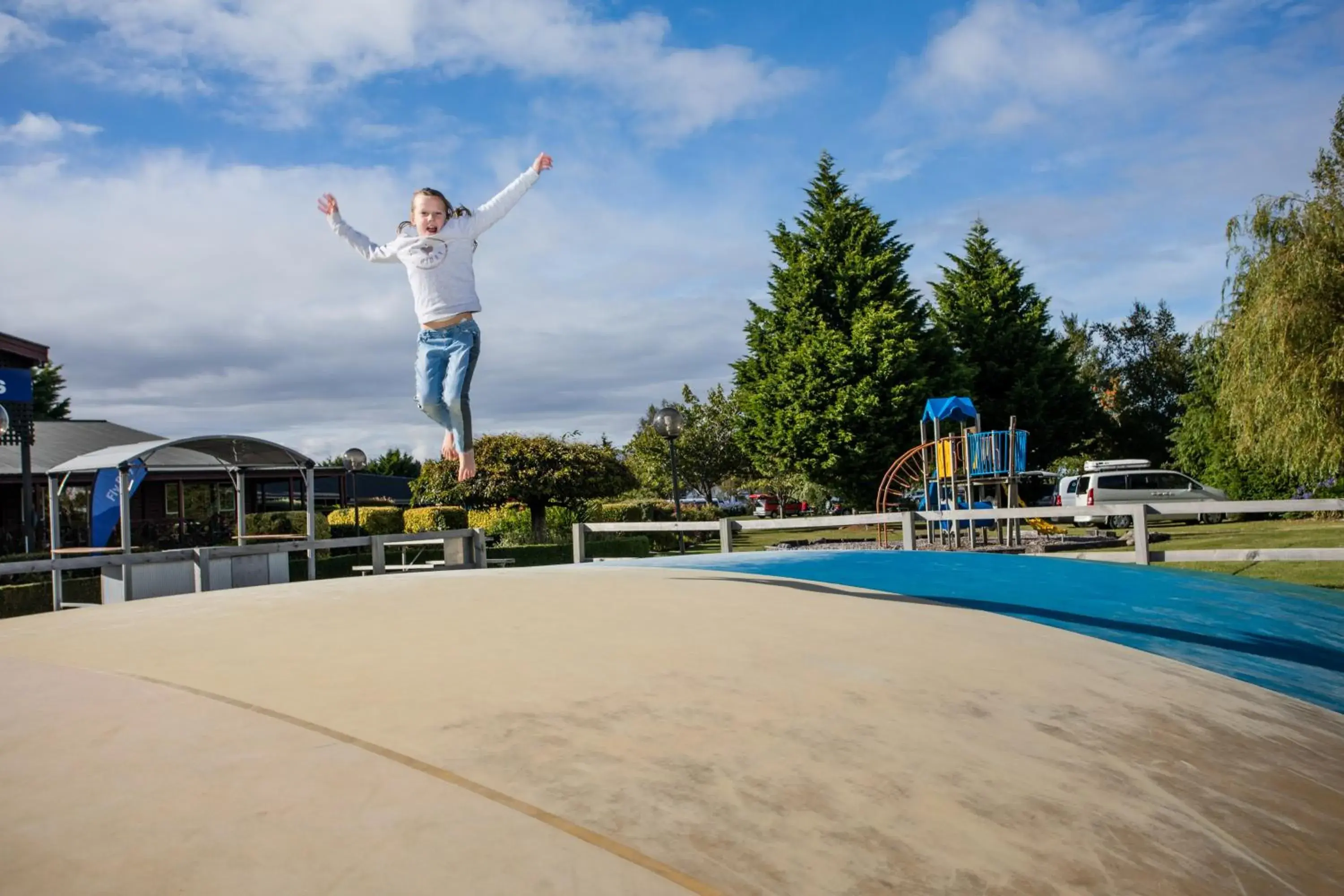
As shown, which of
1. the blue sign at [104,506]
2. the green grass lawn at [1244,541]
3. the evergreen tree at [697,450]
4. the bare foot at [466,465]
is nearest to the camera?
the bare foot at [466,465]

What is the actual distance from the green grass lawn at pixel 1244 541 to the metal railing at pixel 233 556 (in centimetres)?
396

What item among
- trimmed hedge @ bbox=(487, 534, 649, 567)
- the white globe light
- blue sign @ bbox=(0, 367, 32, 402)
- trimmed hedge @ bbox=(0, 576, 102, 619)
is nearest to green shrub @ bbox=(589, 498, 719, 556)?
trimmed hedge @ bbox=(487, 534, 649, 567)

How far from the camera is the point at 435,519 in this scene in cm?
2897

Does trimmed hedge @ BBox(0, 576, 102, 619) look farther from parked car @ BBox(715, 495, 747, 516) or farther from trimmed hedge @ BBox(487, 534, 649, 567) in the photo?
parked car @ BBox(715, 495, 747, 516)

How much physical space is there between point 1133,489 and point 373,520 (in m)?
23.9

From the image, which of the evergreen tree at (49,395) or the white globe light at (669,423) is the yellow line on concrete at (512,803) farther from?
the evergreen tree at (49,395)

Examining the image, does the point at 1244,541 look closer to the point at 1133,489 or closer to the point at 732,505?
the point at 1133,489

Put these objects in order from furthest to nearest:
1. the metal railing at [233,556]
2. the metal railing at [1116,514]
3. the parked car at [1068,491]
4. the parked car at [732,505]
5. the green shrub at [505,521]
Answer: the parked car at [732,505] < the parked car at [1068,491] < the green shrub at [505,521] < the metal railing at [233,556] < the metal railing at [1116,514]

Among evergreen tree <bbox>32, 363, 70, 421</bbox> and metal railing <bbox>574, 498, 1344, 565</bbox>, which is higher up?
evergreen tree <bbox>32, 363, 70, 421</bbox>

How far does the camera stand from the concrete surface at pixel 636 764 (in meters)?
2.91

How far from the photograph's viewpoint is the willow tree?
18391 mm

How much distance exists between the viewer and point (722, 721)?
416 cm

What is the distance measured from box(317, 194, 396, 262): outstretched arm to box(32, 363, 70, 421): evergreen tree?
38.6 metres

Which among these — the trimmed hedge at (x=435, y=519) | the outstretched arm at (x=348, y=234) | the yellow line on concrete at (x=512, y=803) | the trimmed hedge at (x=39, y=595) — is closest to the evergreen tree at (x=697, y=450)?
the trimmed hedge at (x=435, y=519)
